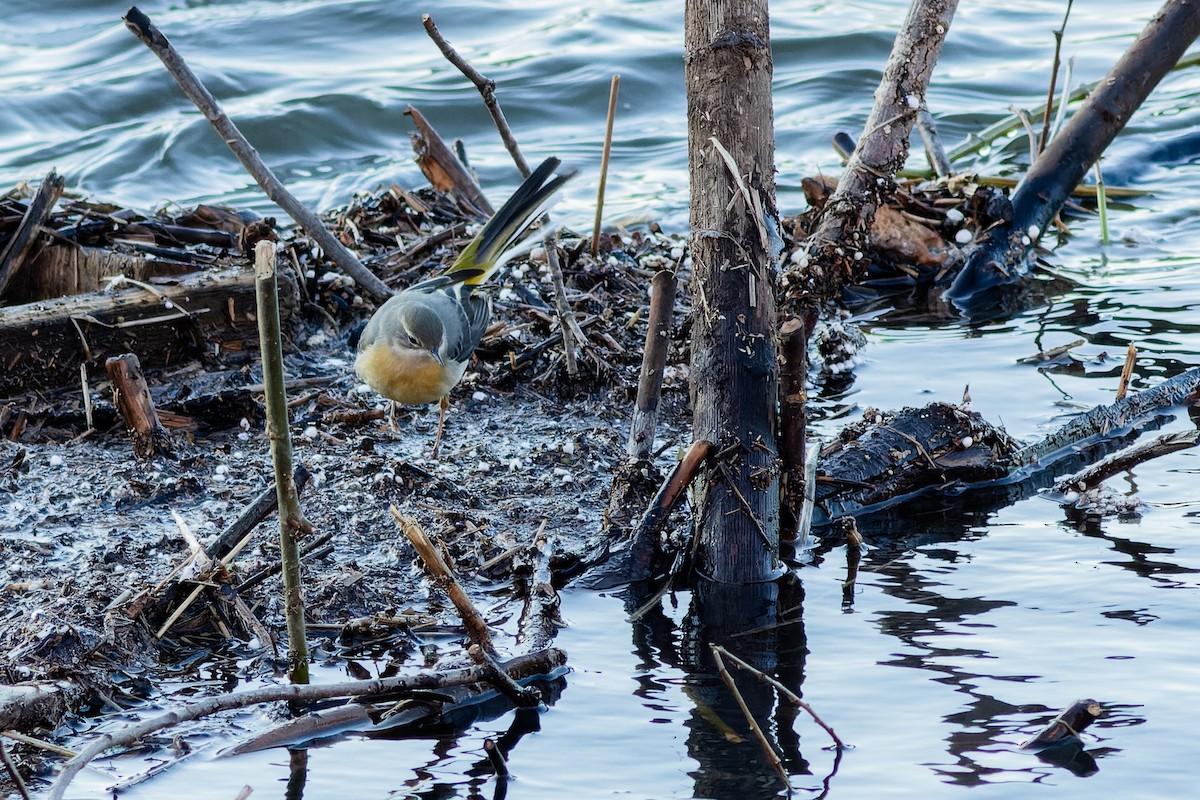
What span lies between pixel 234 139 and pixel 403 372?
1239 mm

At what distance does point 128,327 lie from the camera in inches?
248

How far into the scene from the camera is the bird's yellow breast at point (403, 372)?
5.23m

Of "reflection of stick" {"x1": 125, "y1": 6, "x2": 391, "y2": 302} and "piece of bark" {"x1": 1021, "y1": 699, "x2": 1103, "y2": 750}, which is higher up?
"reflection of stick" {"x1": 125, "y1": 6, "x2": 391, "y2": 302}

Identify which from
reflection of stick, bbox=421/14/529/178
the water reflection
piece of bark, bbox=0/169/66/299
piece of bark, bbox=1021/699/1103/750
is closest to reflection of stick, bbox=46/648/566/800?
the water reflection

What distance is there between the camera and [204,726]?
150 inches

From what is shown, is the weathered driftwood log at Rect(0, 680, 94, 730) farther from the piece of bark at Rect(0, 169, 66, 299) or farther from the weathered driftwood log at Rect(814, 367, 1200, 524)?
the piece of bark at Rect(0, 169, 66, 299)

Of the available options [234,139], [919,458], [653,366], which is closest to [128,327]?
[234,139]

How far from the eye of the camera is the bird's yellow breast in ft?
17.2

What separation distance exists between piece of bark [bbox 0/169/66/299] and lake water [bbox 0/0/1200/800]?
2.78 m

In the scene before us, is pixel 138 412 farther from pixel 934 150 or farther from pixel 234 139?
pixel 934 150

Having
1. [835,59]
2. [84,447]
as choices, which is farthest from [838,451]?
[835,59]

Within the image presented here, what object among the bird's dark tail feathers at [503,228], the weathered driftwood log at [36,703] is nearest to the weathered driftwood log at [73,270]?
the bird's dark tail feathers at [503,228]

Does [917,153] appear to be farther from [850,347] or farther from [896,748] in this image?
[896,748]

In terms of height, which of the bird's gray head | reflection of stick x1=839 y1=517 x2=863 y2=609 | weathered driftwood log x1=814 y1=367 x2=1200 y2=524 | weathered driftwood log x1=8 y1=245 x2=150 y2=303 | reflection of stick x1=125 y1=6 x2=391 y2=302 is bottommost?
reflection of stick x1=839 y1=517 x2=863 y2=609
